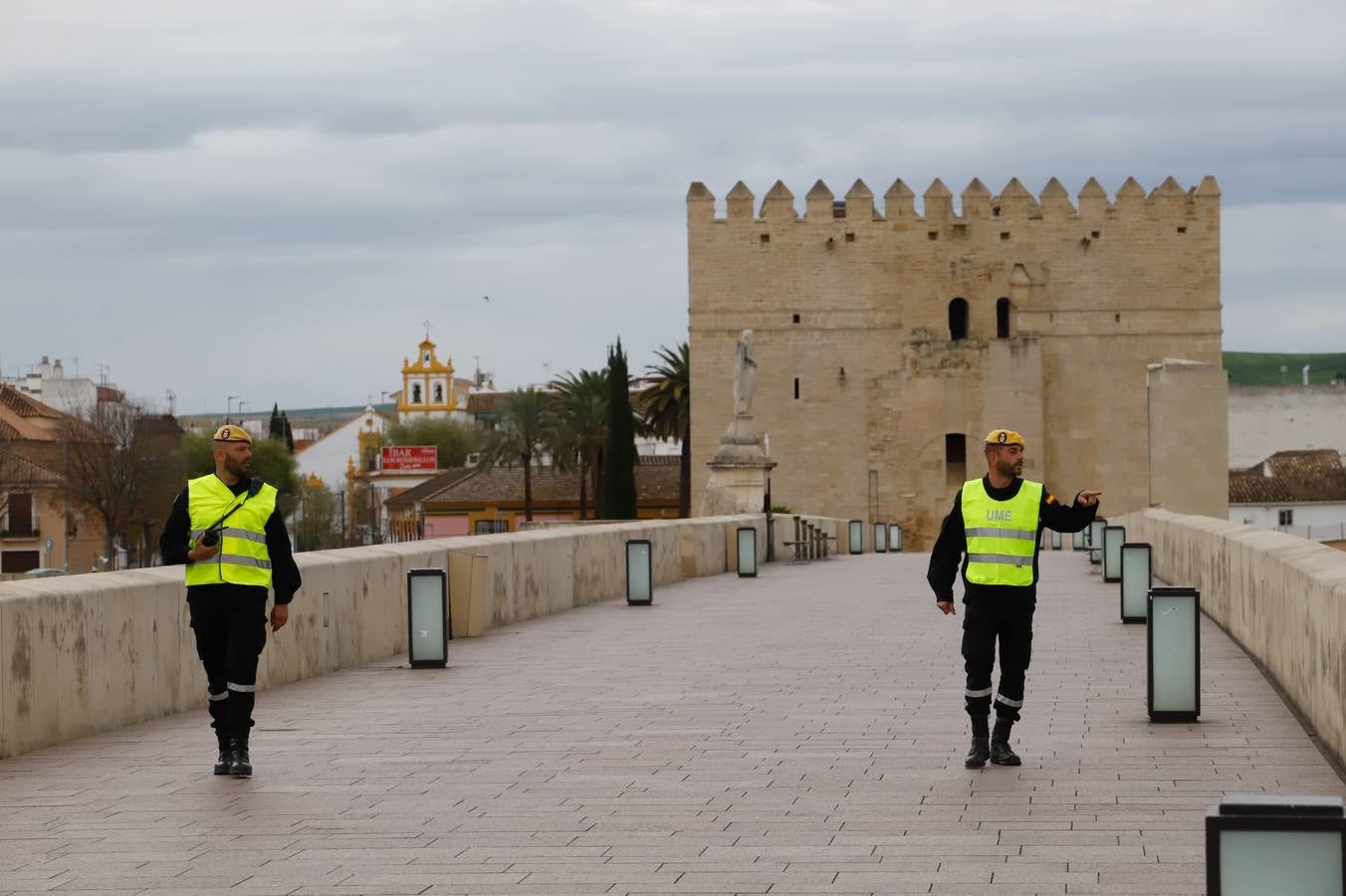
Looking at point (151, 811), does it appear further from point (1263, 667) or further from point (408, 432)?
point (408, 432)

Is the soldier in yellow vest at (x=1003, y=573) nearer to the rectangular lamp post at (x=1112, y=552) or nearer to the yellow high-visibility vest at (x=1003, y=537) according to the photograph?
the yellow high-visibility vest at (x=1003, y=537)

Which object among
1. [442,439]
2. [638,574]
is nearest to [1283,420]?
[442,439]

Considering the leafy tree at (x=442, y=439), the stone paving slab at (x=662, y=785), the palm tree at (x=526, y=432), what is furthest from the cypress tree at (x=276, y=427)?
the stone paving slab at (x=662, y=785)

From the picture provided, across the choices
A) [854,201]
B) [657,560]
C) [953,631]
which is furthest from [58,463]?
[953,631]

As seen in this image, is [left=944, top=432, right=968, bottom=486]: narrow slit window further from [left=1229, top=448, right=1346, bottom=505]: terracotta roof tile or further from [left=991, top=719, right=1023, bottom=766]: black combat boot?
[left=991, top=719, right=1023, bottom=766]: black combat boot

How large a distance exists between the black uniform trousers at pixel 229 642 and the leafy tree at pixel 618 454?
55058mm

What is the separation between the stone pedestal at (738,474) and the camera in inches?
1310

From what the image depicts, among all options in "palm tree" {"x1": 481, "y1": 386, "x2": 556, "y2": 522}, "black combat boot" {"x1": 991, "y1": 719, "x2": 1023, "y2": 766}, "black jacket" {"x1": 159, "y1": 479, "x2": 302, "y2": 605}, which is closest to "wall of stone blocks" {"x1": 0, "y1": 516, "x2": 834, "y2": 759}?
"black jacket" {"x1": 159, "y1": 479, "x2": 302, "y2": 605}

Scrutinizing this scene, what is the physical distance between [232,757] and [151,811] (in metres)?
0.79

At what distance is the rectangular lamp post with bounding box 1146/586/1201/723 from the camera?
9094 millimetres

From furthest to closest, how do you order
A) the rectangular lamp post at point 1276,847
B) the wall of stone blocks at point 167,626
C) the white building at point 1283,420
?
the white building at point 1283,420 < the wall of stone blocks at point 167,626 < the rectangular lamp post at point 1276,847

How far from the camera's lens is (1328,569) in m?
8.73

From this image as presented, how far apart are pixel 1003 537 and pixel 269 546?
3.13 meters

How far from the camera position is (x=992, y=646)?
26.4 feet
